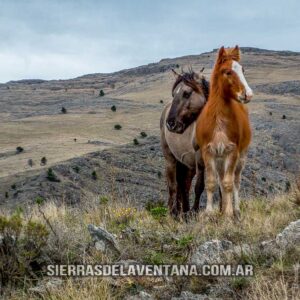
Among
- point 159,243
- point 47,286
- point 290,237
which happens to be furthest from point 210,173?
point 47,286

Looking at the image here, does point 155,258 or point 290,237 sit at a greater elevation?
point 290,237

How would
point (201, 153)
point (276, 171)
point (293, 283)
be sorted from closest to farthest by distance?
point (293, 283) < point (201, 153) < point (276, 171)

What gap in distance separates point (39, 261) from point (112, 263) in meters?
0.76

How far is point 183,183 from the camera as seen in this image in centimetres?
1087

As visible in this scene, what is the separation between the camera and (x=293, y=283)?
4.87 meters

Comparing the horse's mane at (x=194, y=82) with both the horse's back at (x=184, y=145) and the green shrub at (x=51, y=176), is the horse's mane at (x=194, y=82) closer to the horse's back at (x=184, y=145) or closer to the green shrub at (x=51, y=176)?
the horse's back at (x=184, y=145)

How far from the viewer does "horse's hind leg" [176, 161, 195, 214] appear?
10805 mm

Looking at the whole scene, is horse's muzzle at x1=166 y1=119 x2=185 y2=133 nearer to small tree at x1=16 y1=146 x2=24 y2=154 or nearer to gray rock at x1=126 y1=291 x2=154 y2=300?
gray rock at x1=126 y1=291 x2=154 y2=300

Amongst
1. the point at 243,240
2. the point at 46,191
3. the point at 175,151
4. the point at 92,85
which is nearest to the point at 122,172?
the point at 46,191

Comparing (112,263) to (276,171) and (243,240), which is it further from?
(276,171)

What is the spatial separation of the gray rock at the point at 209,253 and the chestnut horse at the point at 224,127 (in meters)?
2.34

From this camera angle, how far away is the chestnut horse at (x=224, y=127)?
26.9ft

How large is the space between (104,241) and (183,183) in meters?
4.69

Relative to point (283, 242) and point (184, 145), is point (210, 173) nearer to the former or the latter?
point (184, 145)
